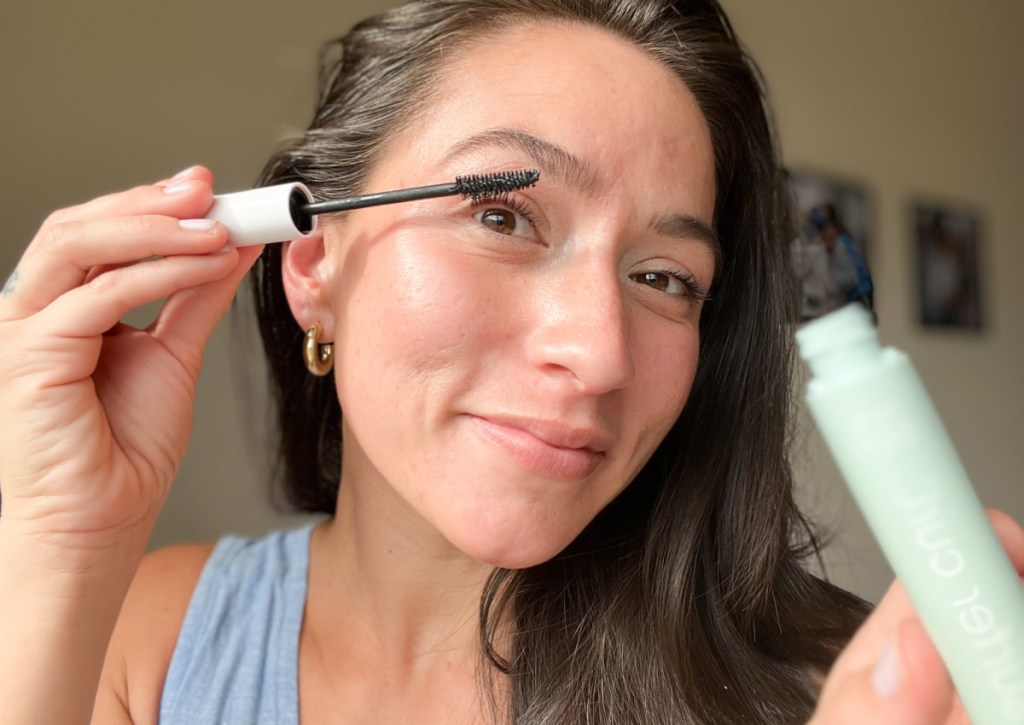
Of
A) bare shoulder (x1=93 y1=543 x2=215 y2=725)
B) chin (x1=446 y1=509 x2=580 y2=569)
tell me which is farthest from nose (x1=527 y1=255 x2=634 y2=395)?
bare shoulder (x1=93 y1=543 x2=215 y2=725)

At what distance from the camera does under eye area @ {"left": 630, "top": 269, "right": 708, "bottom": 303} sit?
74 centimetres

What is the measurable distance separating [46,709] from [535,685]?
1.31 ft

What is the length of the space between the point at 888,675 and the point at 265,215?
0.50 metres

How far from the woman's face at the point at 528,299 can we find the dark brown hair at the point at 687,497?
0.09 meters

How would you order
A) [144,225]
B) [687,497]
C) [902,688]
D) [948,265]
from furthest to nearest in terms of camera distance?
[948,265] < [687,497] < [144,225] < [902,688]

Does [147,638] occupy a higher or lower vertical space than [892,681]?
lower

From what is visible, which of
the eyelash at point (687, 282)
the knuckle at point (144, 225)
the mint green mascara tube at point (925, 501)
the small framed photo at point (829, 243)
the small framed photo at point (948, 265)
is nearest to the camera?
the mint green mascara tube at point (925, 501)

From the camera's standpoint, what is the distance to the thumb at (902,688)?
→ 340 millimetres

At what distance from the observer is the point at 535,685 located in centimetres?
77

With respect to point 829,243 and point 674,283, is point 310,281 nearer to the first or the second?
point 674,283

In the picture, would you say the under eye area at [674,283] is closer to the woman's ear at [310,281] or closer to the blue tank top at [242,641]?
the woman's ear at [310,281]

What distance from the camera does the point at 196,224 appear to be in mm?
622

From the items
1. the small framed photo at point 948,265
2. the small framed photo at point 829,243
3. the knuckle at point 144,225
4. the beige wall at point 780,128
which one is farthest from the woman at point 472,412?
the small framed photo at point 948,265

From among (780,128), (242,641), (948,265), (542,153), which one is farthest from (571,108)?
(948,265)
